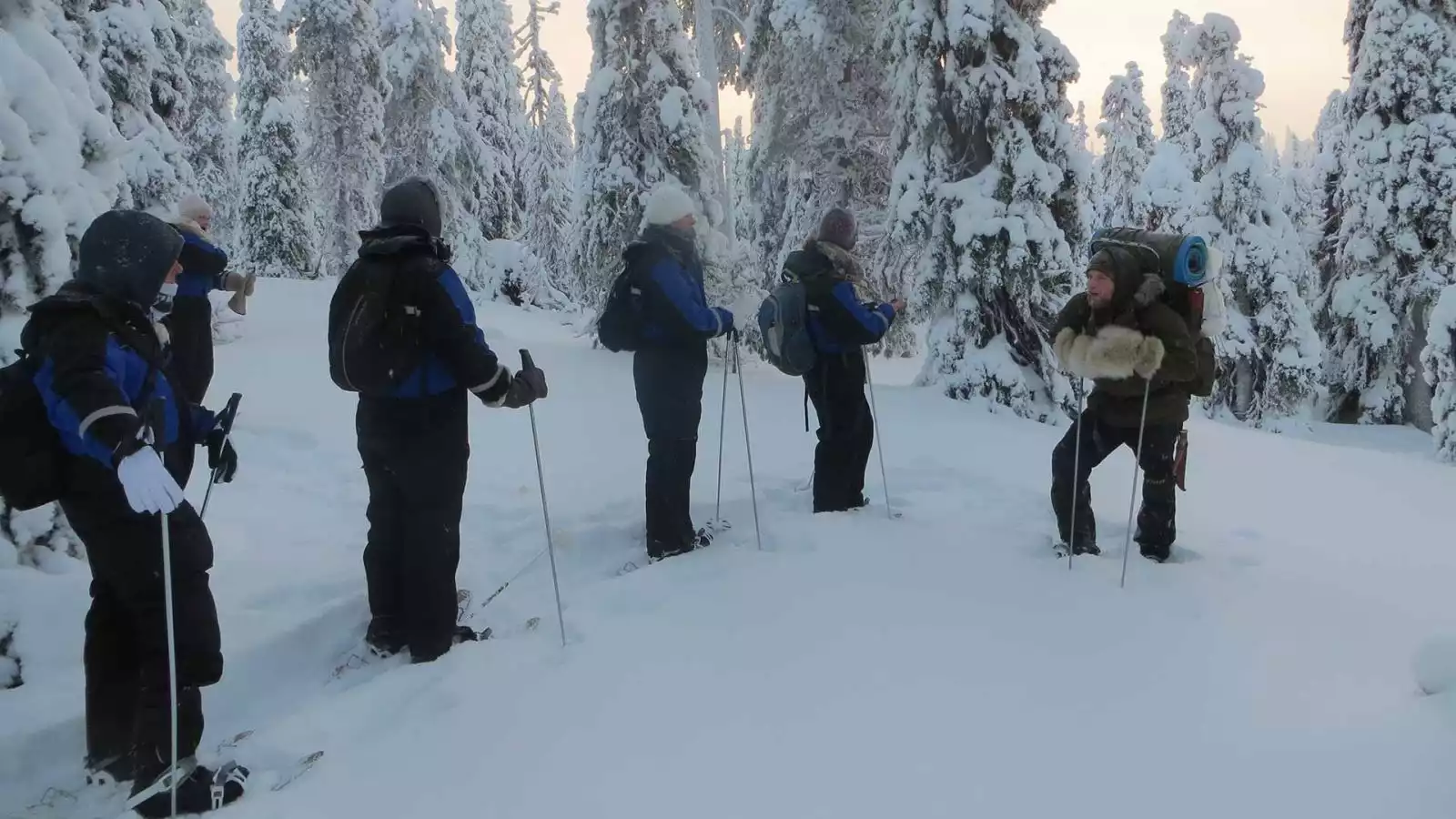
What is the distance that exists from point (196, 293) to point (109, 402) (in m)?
3.82

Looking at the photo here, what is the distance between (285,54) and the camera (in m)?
27.0

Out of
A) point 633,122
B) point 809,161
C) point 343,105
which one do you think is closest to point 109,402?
point 633,122

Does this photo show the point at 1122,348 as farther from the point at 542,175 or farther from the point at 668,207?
the point at 542,175

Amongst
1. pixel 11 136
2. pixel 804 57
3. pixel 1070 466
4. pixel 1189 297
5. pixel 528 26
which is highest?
pixel 528 26

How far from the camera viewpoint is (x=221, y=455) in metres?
3.74

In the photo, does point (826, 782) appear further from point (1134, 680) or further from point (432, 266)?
point (432, 266)

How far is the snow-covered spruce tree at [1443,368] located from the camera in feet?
47.2

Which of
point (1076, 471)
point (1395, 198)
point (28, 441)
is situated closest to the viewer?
point (28, 441)

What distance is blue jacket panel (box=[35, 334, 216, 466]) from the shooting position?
279cm

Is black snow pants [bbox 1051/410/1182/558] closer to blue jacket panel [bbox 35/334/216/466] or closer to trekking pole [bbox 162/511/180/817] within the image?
trekking pole [bbox 162/511/180/817]

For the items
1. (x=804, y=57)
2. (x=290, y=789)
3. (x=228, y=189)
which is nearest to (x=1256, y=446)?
(x=804, y=57)

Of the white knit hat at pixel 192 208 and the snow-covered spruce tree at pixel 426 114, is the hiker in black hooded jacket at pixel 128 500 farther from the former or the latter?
the snow-covered spruce tree at pixel 426 114

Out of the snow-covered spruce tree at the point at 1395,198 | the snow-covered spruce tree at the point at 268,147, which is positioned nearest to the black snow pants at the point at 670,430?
the snow-covered spruce tree at the point at 1395,198

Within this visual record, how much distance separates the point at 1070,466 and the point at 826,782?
10.1 ft
